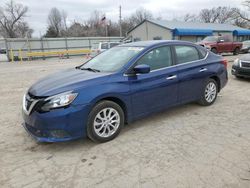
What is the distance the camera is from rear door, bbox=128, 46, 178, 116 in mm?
3793

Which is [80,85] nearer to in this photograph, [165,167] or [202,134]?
[165,167]

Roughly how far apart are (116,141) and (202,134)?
147 cm

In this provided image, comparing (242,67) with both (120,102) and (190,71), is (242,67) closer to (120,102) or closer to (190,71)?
(190,71)

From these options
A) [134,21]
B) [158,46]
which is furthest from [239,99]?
[134,21]

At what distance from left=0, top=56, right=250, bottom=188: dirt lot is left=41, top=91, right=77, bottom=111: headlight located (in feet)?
2.41

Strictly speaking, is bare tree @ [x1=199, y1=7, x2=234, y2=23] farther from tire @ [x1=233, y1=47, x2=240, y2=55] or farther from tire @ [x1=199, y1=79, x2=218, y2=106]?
tire @ [x1=199, y1=79, x2=218, y2=106]

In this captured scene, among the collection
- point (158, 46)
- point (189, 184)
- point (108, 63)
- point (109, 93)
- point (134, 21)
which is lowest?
point (189, 184)

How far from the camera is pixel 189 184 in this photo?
2.53m

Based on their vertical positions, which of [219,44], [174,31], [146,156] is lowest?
[146,156]

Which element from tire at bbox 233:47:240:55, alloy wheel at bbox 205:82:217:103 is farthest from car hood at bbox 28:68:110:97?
tire at bbox 233:47:240:55

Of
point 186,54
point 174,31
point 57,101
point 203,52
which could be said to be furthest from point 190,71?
point 174,31

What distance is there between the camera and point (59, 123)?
3.09 m

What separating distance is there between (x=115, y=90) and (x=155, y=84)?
859 mm

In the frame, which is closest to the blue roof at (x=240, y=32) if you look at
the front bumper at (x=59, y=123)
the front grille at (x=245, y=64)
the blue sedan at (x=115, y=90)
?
the front grille at (x=245, y=64)
